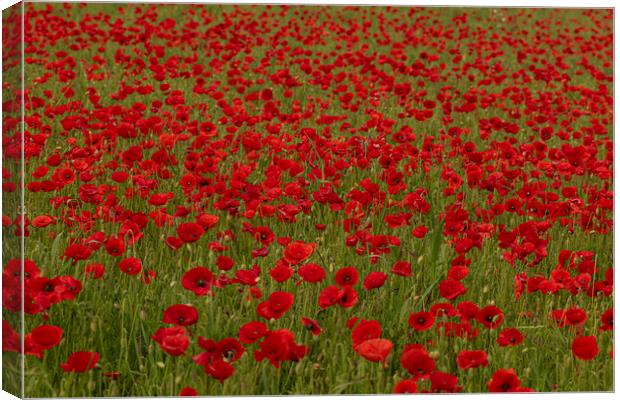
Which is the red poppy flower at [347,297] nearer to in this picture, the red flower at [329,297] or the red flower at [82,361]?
the red flower at [329,297]

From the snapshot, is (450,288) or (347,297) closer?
(347,297)

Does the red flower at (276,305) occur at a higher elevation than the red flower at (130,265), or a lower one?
lower

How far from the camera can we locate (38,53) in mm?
6129

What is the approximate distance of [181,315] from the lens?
2070mm

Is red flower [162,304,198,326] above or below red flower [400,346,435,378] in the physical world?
above

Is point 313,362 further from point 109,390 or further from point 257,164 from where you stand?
point 257,164

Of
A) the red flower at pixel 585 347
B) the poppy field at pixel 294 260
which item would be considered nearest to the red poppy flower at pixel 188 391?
the poppy field at pixel 294 260

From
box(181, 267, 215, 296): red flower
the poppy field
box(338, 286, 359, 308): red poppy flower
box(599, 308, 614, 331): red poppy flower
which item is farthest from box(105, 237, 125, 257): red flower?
box(599, 308, 614, 331): red poppy flower

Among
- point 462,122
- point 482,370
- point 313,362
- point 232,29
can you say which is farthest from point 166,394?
point 232,29

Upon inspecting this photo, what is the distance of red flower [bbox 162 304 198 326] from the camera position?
206 centimetres

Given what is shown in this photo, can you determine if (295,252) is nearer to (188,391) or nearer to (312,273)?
(312,273)

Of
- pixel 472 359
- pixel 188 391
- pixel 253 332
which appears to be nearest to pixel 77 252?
pixel 188 391

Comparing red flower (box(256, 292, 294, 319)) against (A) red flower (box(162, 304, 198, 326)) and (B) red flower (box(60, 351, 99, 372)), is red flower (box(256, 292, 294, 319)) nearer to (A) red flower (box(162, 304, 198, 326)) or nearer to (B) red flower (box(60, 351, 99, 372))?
(A) red flower (box(162, 304, 198, 326))

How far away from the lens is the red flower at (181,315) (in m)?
2.06
